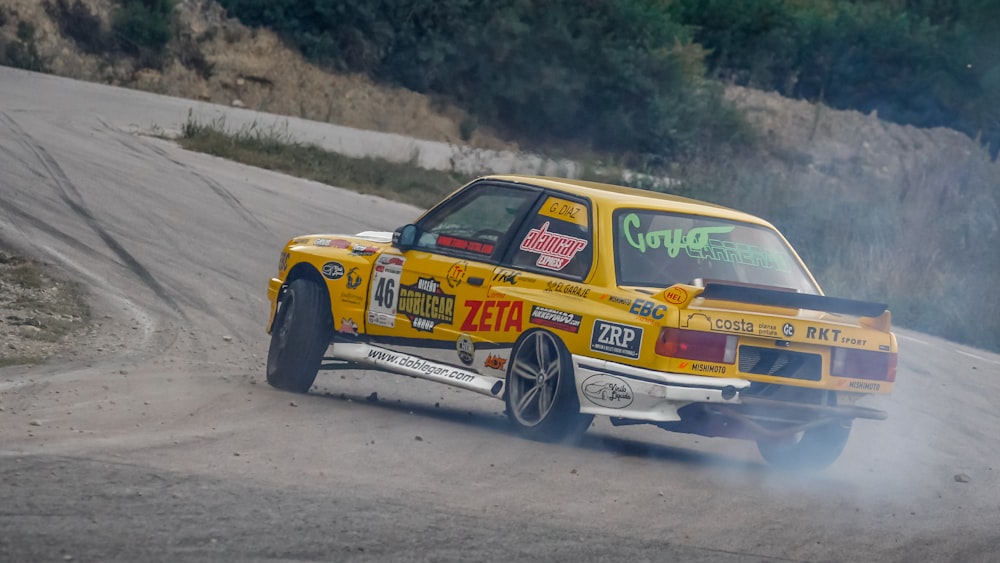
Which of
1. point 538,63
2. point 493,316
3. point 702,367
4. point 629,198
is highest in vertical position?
point 538,63

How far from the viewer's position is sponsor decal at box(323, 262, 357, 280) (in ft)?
31.2

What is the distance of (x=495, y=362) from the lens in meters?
8.33

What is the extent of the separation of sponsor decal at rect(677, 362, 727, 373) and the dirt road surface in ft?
1.88

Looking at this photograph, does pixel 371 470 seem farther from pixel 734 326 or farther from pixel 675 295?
pixel 734 326

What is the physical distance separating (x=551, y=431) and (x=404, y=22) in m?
40.1

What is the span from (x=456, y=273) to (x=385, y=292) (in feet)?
2.29

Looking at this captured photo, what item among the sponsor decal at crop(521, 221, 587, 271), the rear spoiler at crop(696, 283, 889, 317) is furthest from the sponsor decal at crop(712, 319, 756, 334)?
the sponsor decal at crop(521, 221, 587, 271)

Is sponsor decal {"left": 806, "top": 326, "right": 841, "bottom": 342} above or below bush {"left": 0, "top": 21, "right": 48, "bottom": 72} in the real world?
above

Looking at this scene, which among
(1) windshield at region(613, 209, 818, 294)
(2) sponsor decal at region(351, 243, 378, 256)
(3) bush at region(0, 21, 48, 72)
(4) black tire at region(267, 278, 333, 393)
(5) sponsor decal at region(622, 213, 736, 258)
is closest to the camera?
(1) windshield at region(613, 209, 818, 294)

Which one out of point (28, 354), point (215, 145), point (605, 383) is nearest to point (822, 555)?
point (605, 383)

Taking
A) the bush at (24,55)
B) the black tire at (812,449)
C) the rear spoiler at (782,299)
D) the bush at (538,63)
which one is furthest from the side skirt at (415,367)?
the bush at (538,63)

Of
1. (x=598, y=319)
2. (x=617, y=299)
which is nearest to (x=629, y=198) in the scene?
(x=617, y=299)

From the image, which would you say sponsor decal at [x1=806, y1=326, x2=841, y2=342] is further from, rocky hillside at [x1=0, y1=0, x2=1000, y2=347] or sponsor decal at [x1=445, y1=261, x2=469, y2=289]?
rocky hillside at [x1=0, y1=0, x2=1000, y2=347]

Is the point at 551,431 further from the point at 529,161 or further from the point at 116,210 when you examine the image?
the point at 529,161
